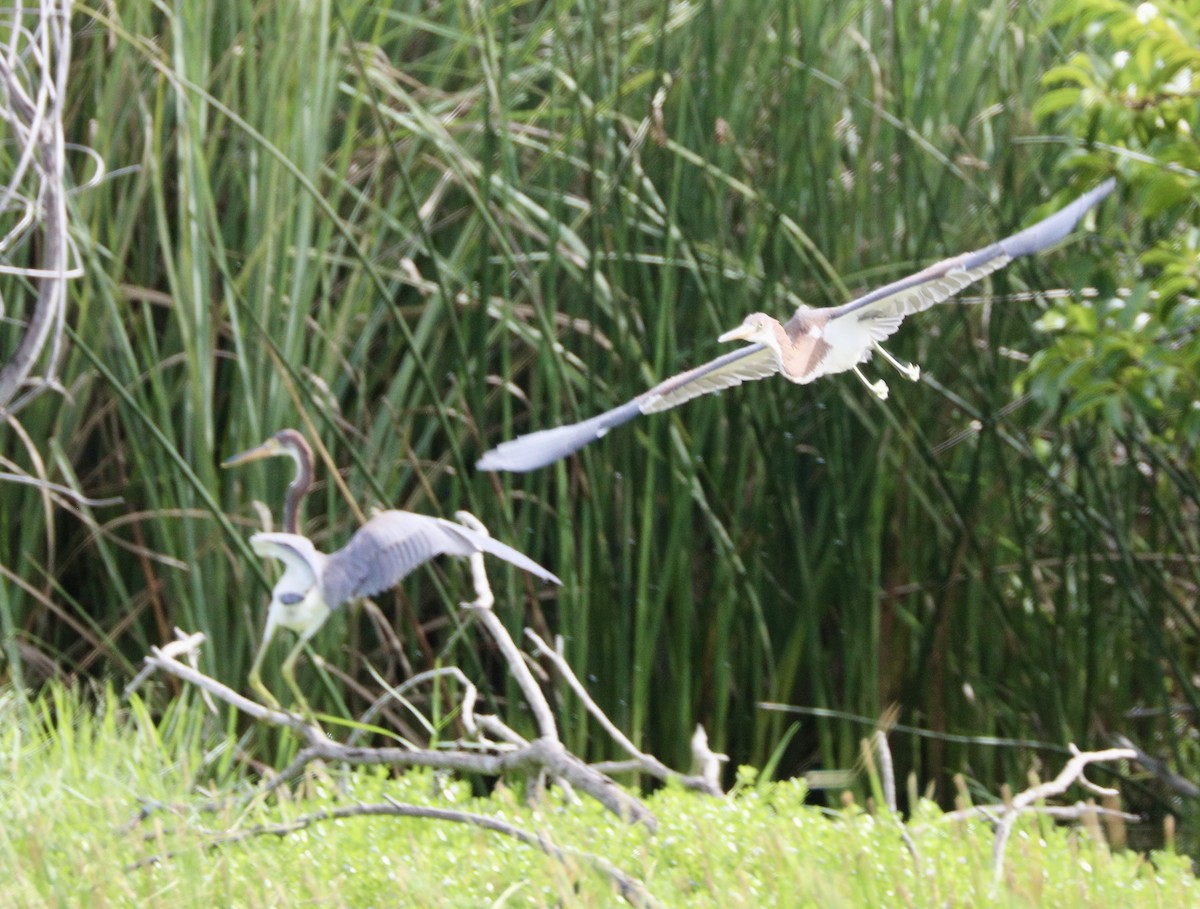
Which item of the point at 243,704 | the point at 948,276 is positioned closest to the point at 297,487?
the point at 243,704

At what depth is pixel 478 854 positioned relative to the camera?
5.01 feet

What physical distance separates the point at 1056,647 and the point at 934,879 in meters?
1.30

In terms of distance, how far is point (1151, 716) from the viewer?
2732 mm

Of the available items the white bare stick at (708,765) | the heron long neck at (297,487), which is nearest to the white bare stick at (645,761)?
the white bare stick at (708,765)

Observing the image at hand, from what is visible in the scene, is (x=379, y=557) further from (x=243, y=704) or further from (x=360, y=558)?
(x=243, y=704)

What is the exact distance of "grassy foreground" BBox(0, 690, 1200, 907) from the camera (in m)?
1.39

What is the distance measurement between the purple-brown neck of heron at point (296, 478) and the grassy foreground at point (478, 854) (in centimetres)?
30

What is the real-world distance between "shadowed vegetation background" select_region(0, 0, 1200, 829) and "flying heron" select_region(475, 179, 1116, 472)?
79 centimetres

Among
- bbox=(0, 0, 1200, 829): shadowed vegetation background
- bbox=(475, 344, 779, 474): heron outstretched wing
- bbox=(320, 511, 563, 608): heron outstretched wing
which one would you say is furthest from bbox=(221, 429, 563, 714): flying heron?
bbox=(0, 0, 1200, 829): shadowed vegetation background

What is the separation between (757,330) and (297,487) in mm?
646

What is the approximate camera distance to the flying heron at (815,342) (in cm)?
132

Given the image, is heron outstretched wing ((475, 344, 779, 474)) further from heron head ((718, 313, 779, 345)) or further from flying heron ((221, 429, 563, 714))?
flying heron ((221, 429, 563, 714))

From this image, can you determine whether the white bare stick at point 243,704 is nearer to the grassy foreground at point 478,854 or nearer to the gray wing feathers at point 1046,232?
the grassy foreground at point 478,854

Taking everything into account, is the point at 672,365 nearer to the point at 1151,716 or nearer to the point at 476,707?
the point at 476,707
